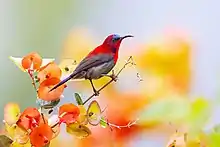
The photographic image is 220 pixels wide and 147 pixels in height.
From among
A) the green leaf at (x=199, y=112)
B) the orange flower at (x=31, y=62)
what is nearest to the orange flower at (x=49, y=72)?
the orange flower at (x=31, y=62)

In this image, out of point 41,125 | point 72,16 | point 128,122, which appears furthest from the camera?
point 72,16

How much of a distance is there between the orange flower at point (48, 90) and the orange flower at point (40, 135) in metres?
0.04

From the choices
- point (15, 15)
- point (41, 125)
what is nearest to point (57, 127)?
point (41, 125)

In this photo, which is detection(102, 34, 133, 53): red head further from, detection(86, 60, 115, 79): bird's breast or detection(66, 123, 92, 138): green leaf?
detection(66, 123, 92, 138): green leaf

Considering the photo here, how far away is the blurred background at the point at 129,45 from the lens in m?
0.64

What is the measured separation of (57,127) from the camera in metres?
0.55

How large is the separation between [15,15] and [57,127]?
305mm

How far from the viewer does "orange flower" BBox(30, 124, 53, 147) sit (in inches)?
20.3

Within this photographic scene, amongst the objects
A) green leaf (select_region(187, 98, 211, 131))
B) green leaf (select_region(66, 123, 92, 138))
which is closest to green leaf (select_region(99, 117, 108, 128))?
green leaf (select_region(66, 123, 92, 138))

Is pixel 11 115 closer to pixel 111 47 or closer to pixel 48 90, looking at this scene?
pixel 48 90

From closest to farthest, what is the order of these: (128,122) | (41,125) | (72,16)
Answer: (41,125)
(128,122)
(72,16)

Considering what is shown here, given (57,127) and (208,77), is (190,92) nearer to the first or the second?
(208,77)

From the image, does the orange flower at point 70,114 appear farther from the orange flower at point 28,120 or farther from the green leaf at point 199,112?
the green leaf at point 199,112

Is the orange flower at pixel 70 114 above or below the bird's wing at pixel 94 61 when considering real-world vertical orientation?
below
